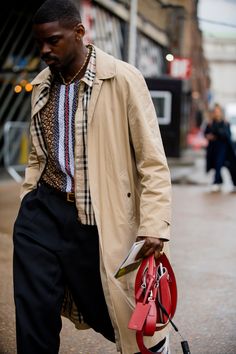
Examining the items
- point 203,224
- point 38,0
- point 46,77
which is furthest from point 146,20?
point 46,77

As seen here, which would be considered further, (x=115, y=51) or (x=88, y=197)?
(x=115, y=51)

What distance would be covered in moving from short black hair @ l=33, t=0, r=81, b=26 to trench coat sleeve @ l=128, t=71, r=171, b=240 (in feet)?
1.24

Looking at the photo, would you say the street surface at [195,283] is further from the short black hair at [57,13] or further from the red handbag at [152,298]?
the short black hair at [57,13]

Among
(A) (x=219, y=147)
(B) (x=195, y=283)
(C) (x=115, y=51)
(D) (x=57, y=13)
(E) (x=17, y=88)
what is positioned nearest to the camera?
(D) (x=57, y=13)

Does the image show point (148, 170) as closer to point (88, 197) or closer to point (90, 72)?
point (88, 197)

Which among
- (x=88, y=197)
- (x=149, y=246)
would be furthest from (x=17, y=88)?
(x=149, y=246)

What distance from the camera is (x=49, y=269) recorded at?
2938 mm

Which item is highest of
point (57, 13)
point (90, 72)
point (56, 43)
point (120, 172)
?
point (57, 13)

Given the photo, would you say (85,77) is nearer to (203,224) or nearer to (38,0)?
(203,224)

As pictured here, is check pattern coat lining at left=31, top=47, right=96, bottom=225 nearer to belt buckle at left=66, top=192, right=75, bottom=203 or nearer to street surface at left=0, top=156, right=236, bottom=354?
belt buckle at left=66, top=192, right=75, bottom=203

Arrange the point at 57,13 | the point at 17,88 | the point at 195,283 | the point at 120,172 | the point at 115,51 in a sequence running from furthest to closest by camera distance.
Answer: the point at 115,51 → the point at 17,88 → the point at 195,283 → the point at 120,172 → the point at 57,13

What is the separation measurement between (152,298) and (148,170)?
21.3 inches

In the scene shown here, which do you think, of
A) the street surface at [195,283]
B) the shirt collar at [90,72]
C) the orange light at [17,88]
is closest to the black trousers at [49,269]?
the shirt collar at [90,72]

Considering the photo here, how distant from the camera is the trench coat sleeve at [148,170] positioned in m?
2.84
